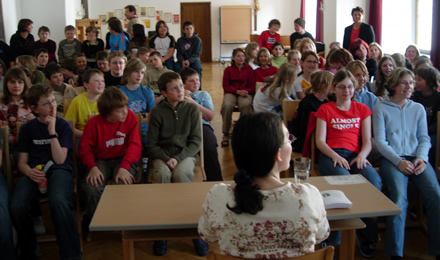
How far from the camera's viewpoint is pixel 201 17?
15789 millimetres

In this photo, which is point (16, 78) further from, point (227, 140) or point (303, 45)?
point (303, 45)

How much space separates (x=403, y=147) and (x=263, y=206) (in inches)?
78.1

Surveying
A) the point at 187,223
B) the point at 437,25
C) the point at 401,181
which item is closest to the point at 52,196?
the point at 187,223

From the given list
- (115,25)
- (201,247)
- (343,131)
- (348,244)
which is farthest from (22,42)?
(348,244)

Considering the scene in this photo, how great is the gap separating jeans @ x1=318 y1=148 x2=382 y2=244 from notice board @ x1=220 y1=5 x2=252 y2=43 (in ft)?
42.9

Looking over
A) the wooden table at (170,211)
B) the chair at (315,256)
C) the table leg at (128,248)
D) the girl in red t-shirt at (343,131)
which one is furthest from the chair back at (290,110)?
the chair at (315,256)

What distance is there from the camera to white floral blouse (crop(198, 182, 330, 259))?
4.53 feet

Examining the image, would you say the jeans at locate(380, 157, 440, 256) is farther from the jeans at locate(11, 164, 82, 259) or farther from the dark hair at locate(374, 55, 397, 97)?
the jeans at locate(11, 164, 82, 259)

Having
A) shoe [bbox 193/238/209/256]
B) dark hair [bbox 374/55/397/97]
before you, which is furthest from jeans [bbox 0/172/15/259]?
dark hair [bbox 374/55/397/97]

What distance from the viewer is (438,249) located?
8.45 feet

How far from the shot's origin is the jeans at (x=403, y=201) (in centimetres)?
258

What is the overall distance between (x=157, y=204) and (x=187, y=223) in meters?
0.25

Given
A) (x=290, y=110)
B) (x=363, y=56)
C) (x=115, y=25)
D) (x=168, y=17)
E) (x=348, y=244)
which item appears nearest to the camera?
(x=348, y=244)

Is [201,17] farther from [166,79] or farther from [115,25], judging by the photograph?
[166,79]
